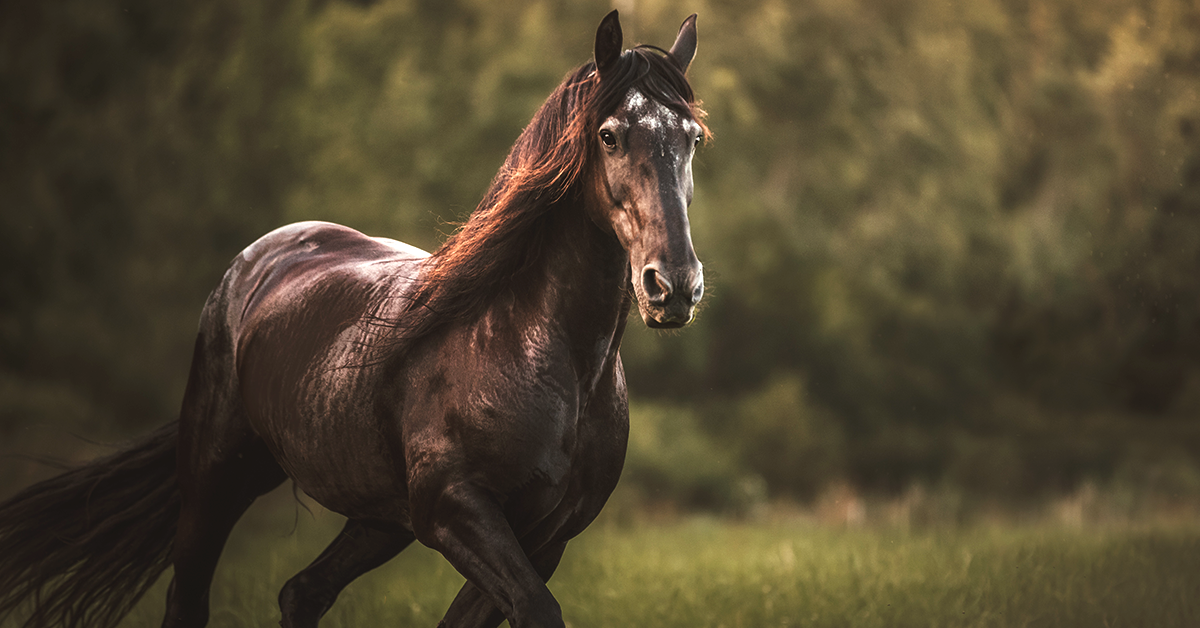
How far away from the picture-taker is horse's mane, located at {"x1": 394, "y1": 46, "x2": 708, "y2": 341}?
8.71 ft

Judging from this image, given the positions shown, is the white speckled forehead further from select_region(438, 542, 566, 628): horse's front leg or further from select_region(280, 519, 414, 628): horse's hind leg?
select_region(280, 519, 414, 628): horse's hind leg

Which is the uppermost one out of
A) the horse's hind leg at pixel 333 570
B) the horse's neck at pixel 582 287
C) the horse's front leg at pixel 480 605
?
the horse's neck at pixel 582 287

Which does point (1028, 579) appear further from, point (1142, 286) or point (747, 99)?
point (747, 99)

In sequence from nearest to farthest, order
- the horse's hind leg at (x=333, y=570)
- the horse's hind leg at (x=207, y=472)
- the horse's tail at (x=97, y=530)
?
the horse's hind leg at (x=333, y=570) → the horse's hind leg at (x=207, y=472) → the horse's tail at (x=97, y=530)

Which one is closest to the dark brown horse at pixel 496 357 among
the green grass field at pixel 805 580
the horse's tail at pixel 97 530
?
the horse's tail at pixel 97 530

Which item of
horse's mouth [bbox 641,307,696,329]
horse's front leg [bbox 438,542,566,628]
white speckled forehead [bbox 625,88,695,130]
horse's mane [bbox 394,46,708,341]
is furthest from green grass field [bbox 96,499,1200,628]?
white speckled forehead [bbox 625,88,695,130]

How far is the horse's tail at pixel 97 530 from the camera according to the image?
13.6 ft

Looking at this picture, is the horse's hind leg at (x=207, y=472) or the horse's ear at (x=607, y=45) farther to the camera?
the horse's hind leg at (x=207, y=472)

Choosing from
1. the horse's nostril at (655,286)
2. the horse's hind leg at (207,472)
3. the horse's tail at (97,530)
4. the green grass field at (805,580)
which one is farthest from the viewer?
the green grass field at (805,580)

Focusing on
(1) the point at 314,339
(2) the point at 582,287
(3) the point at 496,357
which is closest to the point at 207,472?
(1) the point at 314,339

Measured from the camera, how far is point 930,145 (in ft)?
27.6

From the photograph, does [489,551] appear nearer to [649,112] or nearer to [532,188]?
[532,188]

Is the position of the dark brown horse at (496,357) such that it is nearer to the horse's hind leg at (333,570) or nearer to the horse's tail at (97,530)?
the horse's hind leg at (333,570)

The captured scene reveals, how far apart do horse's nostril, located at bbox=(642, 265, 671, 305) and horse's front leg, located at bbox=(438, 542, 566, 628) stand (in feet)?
3.77
